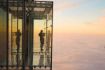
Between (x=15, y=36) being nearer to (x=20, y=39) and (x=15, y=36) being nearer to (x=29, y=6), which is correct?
(x=20, y=39)

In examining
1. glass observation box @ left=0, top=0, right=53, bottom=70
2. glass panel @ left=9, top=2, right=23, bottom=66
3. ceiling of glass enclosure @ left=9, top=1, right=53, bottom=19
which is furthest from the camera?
glass panel @ left=9, top=2, right=23, bottom=66

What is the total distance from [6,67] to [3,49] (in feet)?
3.96

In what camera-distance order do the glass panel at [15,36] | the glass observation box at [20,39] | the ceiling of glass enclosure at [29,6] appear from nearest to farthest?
the glass observation box at [20,39]
the ceiling of glass enclosure at [29,6]
the glass panel at [15,36]

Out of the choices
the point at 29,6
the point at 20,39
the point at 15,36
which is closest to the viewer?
the point at 29,6

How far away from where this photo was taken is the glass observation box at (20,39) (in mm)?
25203

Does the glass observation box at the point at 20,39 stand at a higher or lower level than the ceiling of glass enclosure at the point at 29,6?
lower

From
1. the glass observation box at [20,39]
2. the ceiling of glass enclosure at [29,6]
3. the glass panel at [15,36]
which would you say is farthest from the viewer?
the glass panel at [15,36]

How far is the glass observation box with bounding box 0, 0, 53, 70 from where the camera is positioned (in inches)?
992

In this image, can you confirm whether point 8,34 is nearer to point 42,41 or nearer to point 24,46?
point 24,46

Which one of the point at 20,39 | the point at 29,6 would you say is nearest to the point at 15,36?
the point at 20,39

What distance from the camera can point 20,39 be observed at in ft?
89.0

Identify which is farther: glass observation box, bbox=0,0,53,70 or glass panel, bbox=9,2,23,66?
glass panel, bbox=9,2,23,66

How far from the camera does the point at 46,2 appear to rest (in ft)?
Answer: 88.0

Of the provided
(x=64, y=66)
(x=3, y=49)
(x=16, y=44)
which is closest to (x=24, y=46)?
(x=16, y=44)
